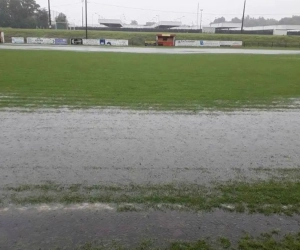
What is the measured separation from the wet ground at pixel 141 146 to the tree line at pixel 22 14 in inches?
4088

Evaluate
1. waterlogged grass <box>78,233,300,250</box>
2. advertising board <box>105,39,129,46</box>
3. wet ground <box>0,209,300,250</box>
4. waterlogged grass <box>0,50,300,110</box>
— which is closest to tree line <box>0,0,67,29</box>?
advertising board <box>105,39,129,46</box>

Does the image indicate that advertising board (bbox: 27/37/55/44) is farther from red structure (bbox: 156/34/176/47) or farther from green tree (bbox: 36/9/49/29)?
green tree (bbox: 36/9/49/29)

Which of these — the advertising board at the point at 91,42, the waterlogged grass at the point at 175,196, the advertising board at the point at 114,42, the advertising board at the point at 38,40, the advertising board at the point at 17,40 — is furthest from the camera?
the advertising board at the point at 114,42

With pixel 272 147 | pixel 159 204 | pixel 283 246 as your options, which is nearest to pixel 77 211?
pixel 159 204

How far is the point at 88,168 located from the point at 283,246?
3892 mm

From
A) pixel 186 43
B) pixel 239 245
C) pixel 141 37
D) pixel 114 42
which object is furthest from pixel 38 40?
pixel 239 245

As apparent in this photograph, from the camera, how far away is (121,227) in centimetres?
441

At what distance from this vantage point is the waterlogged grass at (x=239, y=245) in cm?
400

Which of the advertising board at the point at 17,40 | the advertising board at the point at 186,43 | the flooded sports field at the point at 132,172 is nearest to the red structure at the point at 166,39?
the advertising board at the point at 186,43

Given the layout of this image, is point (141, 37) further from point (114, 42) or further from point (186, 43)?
point (186, 43)

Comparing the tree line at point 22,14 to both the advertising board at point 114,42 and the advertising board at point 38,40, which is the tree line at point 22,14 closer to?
the advertising board at point 38,40

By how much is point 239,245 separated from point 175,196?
1463 mm

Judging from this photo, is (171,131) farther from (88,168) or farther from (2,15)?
(2,15)

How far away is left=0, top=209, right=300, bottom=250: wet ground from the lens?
162 inches
